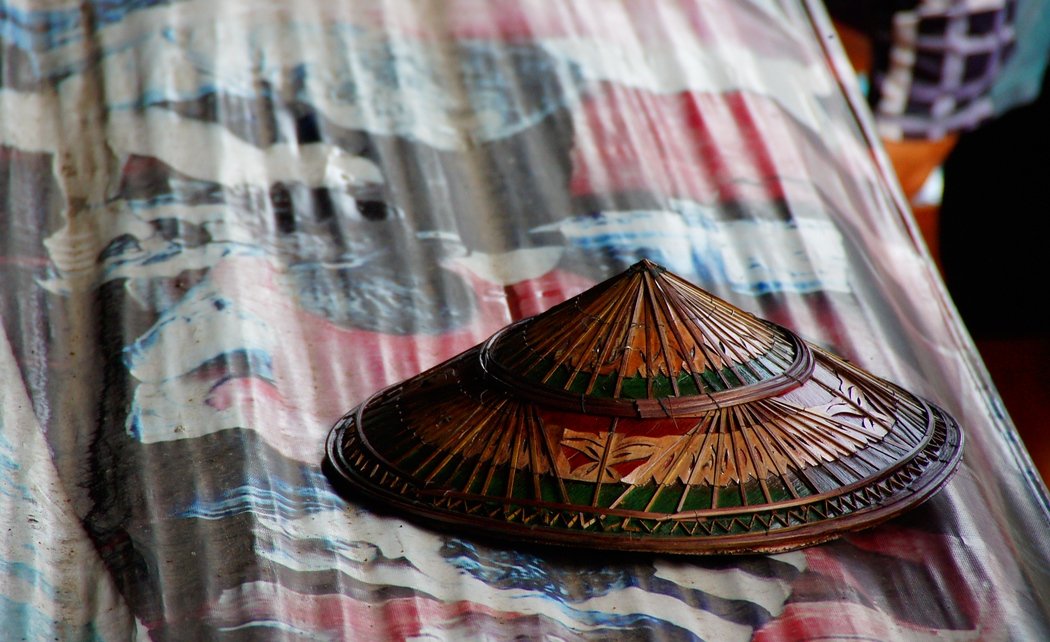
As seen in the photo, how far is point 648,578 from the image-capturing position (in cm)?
135

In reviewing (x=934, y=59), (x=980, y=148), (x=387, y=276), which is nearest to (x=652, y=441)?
(x=387, y=276)

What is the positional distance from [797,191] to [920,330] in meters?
0.44

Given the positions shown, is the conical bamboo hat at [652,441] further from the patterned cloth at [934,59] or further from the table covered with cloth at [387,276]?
the patterned cloth at [934,59]

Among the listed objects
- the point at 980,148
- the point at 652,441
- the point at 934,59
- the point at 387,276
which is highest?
the point at 934,59

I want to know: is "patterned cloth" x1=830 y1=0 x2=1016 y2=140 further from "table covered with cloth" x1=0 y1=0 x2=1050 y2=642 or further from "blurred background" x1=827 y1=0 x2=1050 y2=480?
"table covered with cloth" x1=0 y1=0 x2=1050 y2=642

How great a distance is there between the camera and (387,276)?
6.68 feet

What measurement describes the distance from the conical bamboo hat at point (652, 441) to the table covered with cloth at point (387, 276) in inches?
3.2

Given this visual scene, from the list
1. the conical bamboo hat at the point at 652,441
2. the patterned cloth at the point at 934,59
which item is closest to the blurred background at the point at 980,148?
the patterned cloth at the point at 934,59

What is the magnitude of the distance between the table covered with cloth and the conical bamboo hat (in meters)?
0.08

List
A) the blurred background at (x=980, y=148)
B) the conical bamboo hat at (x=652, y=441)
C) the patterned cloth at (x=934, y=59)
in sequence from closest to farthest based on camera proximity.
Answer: the conical bamboo hat at (x=652, y=441), the blurred background at (x=980, y=148), the patterned cloth at (x=934, y=59)

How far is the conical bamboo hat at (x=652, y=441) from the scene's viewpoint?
1.31 metres

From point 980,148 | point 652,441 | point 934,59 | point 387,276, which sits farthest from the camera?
point 934,59

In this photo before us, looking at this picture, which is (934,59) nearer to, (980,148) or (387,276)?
(980,148)

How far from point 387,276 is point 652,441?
2.80 ft
